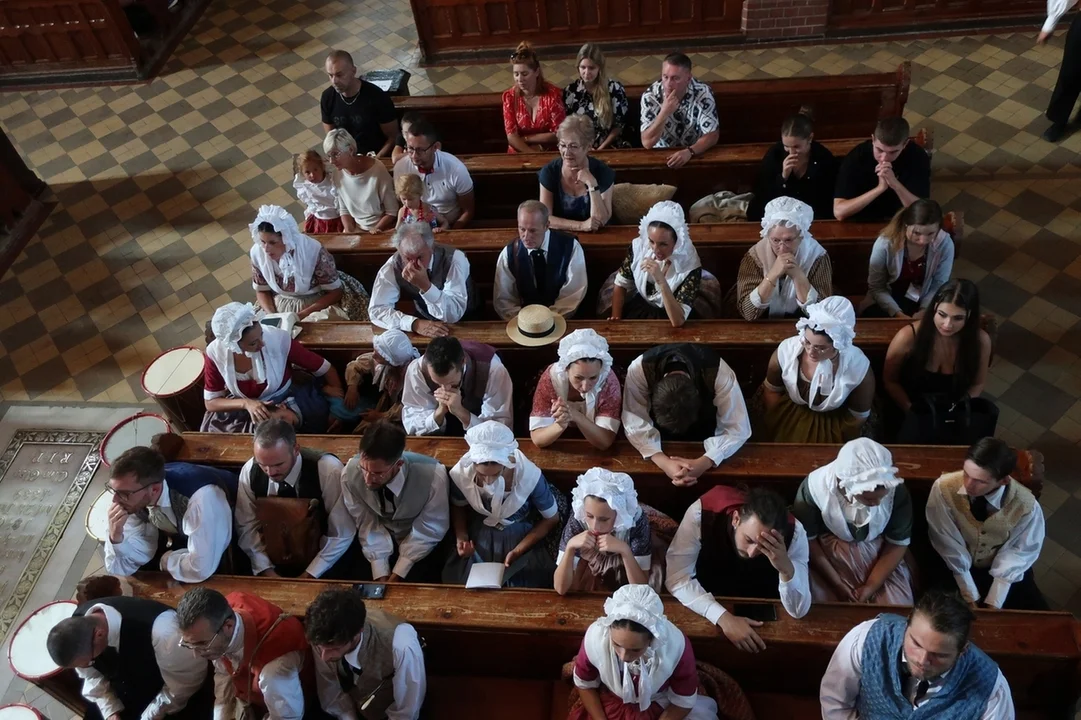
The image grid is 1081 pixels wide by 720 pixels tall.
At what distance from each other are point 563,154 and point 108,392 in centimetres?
381

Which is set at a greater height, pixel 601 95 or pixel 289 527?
pixel 601 95

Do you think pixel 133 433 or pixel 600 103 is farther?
pixel 600 103

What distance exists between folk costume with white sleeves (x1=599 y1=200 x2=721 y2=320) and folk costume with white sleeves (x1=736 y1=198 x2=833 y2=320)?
7.4 inches

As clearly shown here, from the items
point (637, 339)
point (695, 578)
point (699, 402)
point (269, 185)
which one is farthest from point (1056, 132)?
point (269, 185)

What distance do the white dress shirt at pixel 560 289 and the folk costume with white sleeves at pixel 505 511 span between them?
4.03ft

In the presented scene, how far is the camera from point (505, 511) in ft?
11.4

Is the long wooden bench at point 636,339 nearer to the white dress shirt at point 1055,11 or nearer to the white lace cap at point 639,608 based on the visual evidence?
the white lace cap at point 639,608

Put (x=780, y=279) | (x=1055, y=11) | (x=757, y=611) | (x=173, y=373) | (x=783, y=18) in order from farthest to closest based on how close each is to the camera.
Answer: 1. (x=783, y=18)
2. (x=1055, y=11)
3. (x=173, y=373)
4. (x=780, y=279)
5. (x=757, y=611)

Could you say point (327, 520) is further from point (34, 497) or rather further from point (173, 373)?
point (34, 497)

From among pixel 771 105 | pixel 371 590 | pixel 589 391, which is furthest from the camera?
pixel 771 105

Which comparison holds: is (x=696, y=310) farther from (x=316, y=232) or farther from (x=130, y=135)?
(x=130, y=135)

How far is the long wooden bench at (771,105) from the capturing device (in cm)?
532

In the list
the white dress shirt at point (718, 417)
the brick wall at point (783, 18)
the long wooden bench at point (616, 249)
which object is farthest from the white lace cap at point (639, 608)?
the brick wall at point (783, 18)

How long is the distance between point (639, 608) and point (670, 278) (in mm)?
2065
